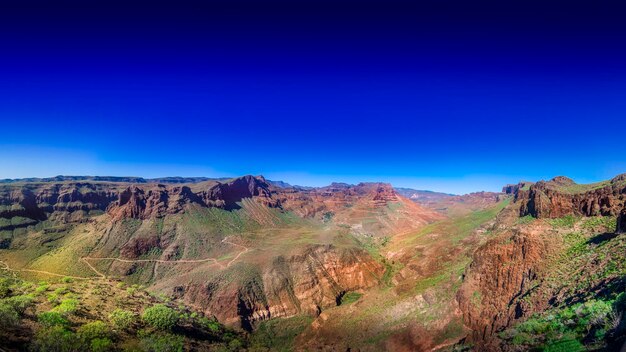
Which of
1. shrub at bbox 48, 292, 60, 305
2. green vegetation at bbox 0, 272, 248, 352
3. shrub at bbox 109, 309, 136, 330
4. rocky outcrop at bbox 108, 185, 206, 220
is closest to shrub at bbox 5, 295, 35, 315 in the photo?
green vegetation at bbox 0, 272, 248, 352

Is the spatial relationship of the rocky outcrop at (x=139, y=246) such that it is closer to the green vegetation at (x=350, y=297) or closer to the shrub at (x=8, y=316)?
the green vegetation at (x=350, y=297)

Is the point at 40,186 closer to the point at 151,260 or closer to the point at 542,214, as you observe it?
the point at 151,260

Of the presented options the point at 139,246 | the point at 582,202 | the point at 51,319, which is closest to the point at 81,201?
the point at 139,246

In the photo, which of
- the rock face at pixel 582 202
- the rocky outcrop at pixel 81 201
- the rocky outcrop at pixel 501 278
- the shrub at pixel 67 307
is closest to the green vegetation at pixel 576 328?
the rocky outcrop at pixel 501 278

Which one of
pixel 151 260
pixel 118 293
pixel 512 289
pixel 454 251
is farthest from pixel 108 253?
pixel 512 289

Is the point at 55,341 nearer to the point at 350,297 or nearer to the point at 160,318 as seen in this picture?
the point at 160,318
